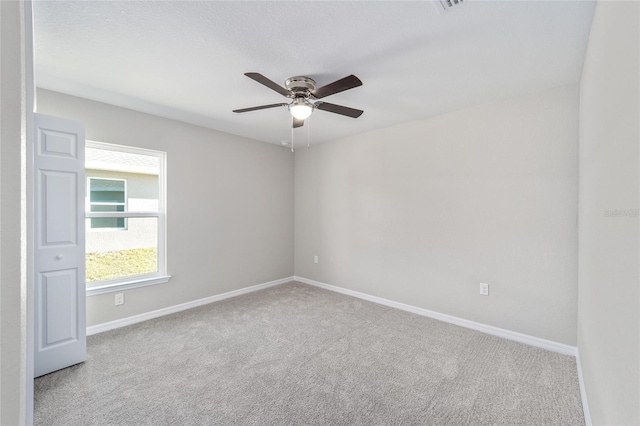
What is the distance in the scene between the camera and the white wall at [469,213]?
2.50m

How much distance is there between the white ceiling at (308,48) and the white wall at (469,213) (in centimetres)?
37

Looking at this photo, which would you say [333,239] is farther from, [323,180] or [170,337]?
[170,337]

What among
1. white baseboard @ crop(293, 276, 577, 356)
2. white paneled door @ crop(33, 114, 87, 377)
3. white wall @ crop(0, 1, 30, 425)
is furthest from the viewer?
white baseboard @ crop(293, 276, 577, 356)

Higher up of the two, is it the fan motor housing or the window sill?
the fan motor housing

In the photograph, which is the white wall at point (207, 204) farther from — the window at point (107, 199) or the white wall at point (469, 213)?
the white wall at point (469, 213)

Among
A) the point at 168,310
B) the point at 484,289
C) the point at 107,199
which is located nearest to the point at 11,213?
the point at 107,199

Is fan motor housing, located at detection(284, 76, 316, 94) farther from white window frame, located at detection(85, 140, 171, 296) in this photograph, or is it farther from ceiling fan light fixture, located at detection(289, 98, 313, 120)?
white window frame, located at detection(85, 140, 171, 296)

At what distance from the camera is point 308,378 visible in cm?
212

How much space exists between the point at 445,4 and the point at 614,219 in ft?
4.43

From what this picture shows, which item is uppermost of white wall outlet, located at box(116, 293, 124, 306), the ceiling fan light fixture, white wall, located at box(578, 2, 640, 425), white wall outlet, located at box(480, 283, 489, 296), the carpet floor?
the ceiling fan light fixture

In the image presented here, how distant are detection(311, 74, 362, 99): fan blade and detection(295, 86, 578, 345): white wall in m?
1.78

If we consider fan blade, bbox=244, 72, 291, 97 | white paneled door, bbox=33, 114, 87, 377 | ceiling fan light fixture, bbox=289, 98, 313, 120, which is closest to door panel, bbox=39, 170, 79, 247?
white paneled door, bbox=33, 114, 87, 377

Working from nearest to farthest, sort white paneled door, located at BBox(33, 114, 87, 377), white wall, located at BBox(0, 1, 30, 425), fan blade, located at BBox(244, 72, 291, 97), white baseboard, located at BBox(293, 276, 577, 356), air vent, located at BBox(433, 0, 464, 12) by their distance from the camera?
white wall, located at BBox(0, 1, 30, 425), air vent, located at BBox(433, 0, 464, 12), fan blade, located at BBox(244, 72, 291, 97), white paneled door, located at BBox(33, 114, 87, 377), white baseboard, located at BBox(293, 276, 577, 356)

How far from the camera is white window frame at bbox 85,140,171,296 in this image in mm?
2904
